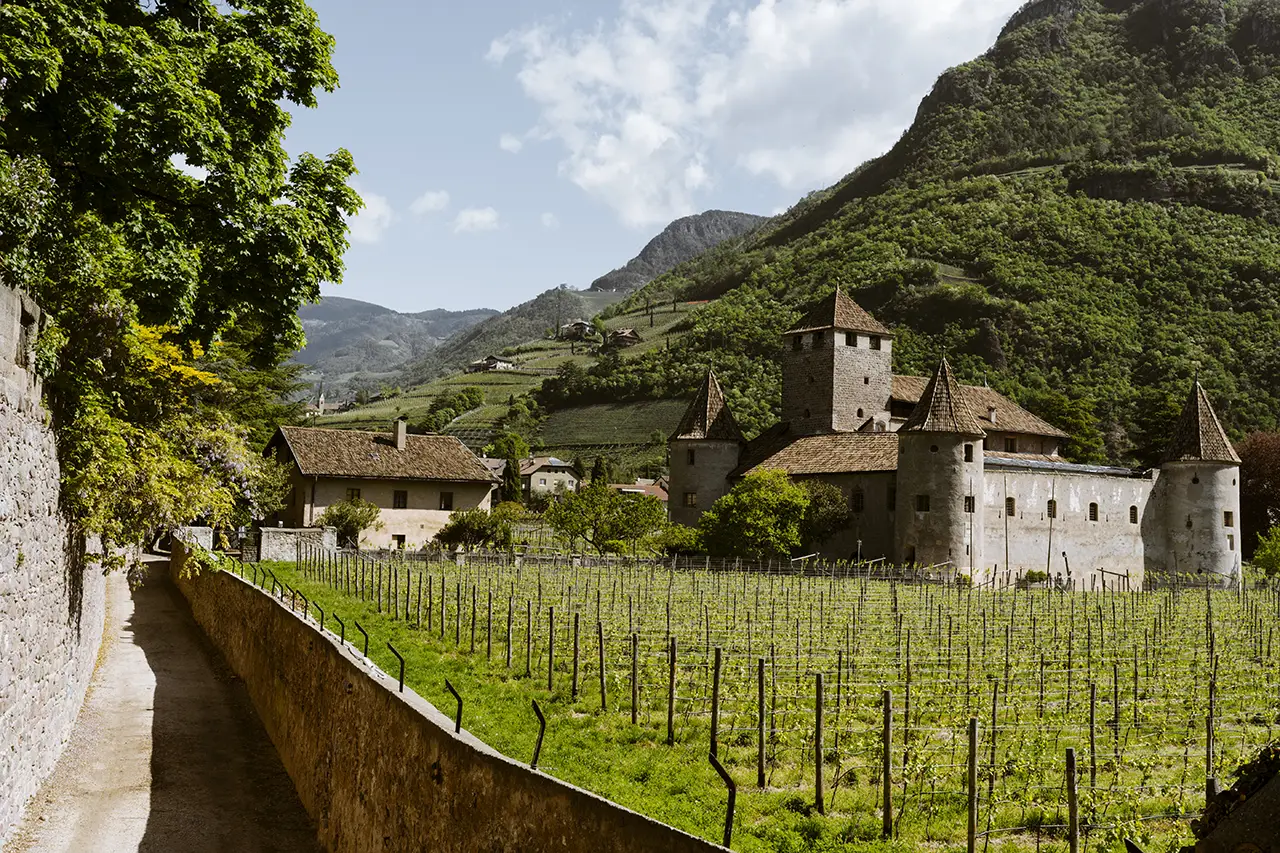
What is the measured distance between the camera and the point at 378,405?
7505 inches

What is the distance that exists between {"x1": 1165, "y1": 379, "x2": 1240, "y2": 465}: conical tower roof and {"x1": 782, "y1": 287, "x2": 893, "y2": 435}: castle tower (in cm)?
1609

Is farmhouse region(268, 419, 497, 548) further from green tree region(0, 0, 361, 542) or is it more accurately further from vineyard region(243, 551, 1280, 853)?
green tree region(0, 0, 361, 542)

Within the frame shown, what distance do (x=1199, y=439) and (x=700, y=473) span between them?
83.7 ft

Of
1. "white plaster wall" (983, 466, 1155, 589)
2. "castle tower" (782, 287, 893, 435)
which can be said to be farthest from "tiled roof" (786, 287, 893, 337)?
"white plaster wall" (983, 466, 1155, 589)

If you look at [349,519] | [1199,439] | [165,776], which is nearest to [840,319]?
[1199,439]

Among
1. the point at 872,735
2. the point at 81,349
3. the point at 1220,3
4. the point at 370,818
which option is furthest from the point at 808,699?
the point at 1220,3

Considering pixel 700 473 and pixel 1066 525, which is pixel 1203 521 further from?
pixel 700 473

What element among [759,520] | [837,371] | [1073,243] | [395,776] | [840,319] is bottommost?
[395,776]

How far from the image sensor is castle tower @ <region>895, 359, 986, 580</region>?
47875mm

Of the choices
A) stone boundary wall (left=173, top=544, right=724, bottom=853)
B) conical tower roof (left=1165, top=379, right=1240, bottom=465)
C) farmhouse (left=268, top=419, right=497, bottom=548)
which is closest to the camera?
stone boundary wall (left=173, top=544, right=724, bottom=853)

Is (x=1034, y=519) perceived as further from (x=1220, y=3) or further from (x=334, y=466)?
(x=1220, y=3)

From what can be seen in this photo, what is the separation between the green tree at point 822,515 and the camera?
50.4 m

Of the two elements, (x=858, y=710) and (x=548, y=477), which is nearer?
(x=858, y=710)

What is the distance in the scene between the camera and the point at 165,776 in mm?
15227
